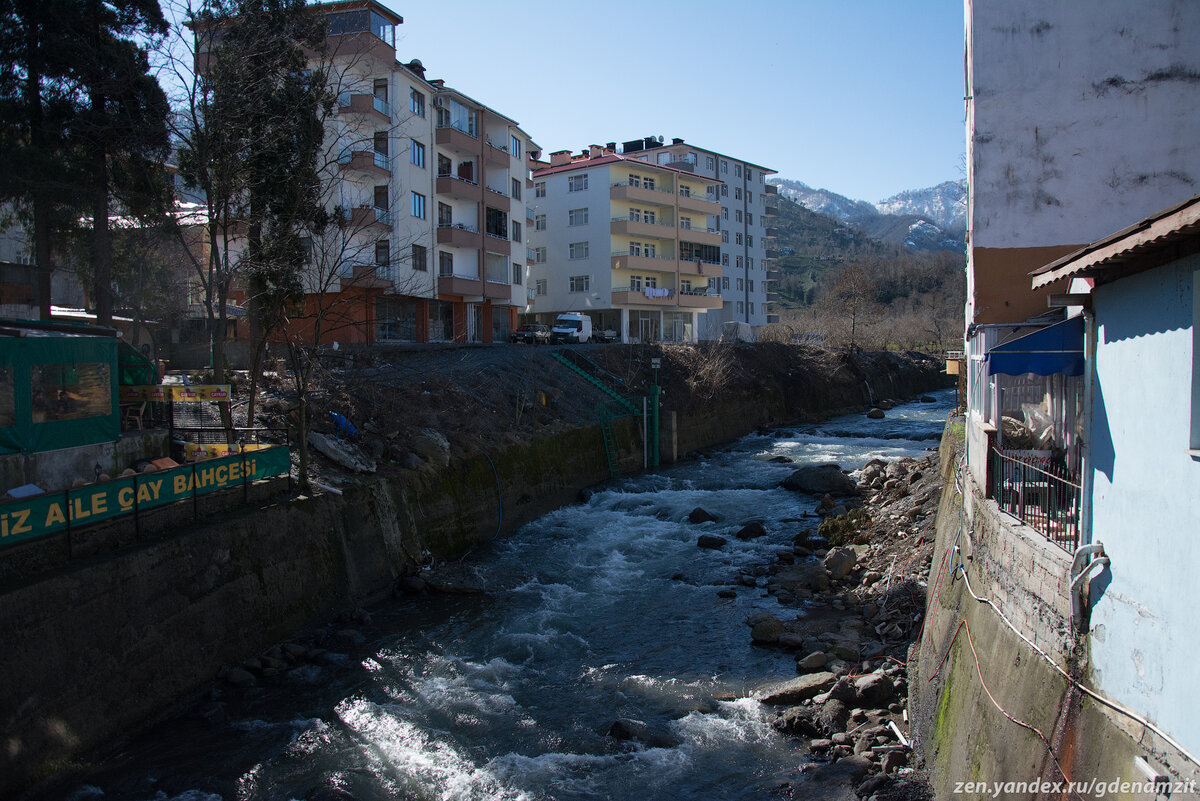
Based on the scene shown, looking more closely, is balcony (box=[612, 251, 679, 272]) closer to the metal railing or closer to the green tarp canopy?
the green tarp canopy

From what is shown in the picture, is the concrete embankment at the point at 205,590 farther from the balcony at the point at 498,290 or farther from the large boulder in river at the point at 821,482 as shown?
the balcony at the point at 498,290

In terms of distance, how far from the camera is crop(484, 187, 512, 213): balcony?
46.3 m

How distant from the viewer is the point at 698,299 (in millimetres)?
64188

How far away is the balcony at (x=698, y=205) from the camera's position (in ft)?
211

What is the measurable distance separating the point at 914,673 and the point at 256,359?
1615cm

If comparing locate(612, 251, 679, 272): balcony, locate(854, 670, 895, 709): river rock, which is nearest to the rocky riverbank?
locate(854, 670, 895, 709): river rock

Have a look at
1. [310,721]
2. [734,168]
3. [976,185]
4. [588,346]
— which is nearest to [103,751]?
[310,721]

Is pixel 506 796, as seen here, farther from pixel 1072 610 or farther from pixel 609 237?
pixel 609 237

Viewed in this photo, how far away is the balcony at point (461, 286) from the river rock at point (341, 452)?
23470 mm

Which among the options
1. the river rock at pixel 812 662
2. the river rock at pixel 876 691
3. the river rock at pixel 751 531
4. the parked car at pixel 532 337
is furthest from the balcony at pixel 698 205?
the river rock at pixel 876 691

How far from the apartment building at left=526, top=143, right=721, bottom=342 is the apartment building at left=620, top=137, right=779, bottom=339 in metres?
7.55

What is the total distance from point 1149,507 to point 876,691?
19.8 feet

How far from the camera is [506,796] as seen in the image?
970 centimetres

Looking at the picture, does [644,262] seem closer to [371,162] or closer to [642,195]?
[642,195]
